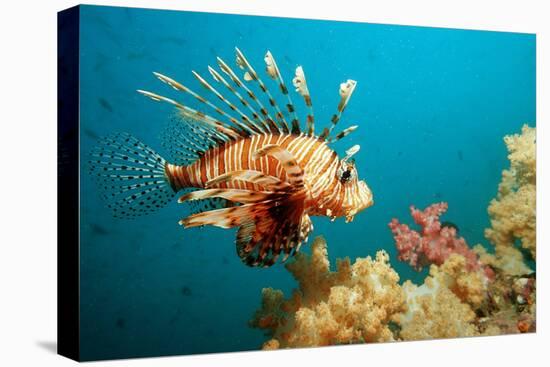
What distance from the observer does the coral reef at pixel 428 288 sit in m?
7.84

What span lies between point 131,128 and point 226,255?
1.24m

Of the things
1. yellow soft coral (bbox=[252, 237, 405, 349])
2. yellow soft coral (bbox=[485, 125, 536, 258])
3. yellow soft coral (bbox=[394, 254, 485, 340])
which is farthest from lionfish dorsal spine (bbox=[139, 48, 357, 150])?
yellow soft coral (bbox=[485, 125, 536, 258])

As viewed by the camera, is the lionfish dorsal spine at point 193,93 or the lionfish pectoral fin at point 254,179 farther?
the lionfish dorsal spine at point 193,93

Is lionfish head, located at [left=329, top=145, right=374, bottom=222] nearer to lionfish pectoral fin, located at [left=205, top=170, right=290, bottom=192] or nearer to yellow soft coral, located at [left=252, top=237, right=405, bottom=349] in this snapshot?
yellow soft coral, located at [left=252, top=237, right=405, bottom=349]

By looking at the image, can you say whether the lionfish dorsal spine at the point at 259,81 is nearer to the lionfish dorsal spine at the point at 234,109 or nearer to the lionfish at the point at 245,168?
the lionfish at the point at 245,168

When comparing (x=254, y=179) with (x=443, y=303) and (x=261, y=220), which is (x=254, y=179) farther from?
(x=443, y=303)

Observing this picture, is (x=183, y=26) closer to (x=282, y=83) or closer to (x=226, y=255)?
(x=282, y=83)

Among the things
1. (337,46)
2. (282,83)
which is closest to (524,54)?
(337,46)

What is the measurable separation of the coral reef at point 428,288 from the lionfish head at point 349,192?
332 mm

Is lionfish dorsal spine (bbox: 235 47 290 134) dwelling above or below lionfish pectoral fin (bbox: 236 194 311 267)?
above

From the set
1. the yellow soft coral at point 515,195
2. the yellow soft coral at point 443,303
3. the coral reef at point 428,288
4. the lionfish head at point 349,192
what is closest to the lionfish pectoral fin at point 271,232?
the coral reef at point 428,288

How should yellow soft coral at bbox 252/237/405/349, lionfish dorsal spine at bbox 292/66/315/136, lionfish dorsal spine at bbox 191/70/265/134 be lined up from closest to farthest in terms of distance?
lionfish dorsal spine at bbox 191/70/265/134 → lionfish dorsal spine at bbox 292/66/315/136 → yellow soft coral at bbox 252/237/405/349

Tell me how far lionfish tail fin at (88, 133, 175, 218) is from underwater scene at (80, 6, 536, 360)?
0.4 inches

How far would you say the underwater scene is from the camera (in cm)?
714
